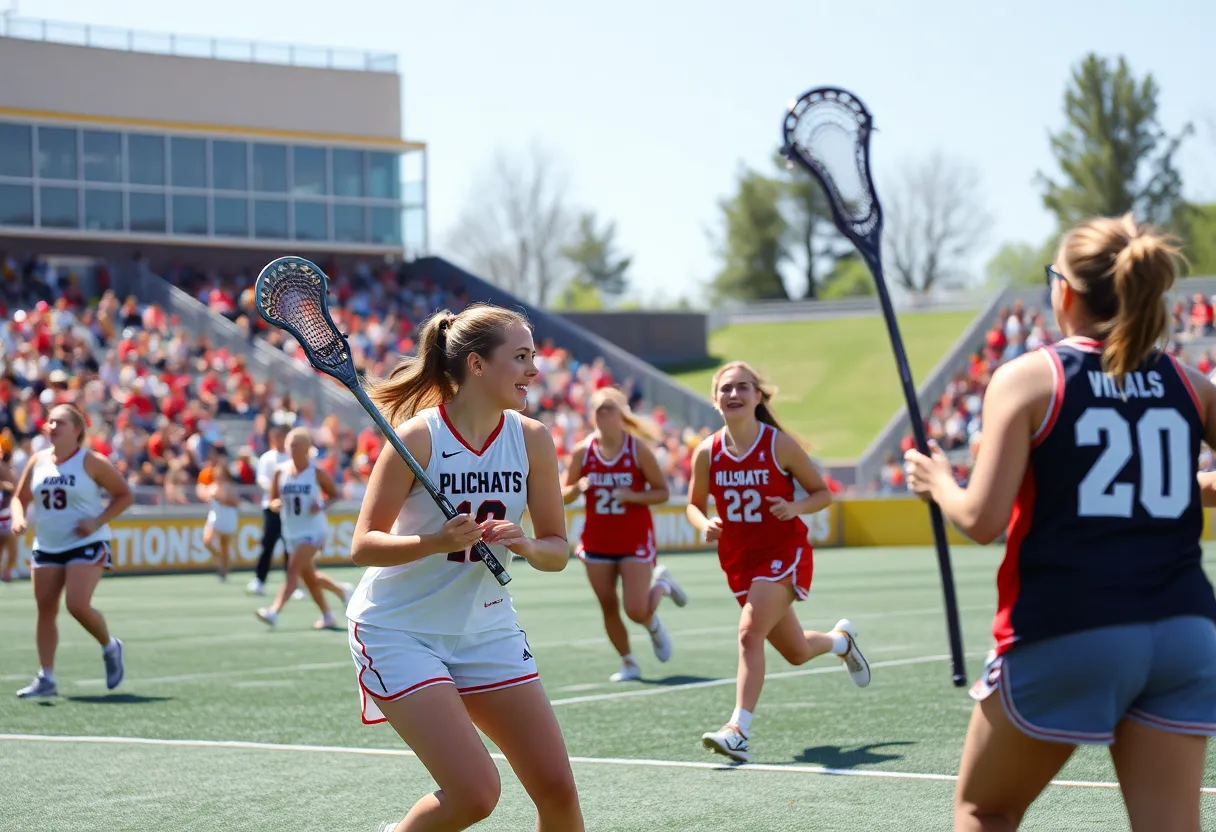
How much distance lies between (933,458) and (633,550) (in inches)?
303

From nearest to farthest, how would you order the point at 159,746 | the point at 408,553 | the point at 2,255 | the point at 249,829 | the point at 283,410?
the point at 408,553
the point at 249,829
the point at 159,746
the point at 283,410
the point at 2,255

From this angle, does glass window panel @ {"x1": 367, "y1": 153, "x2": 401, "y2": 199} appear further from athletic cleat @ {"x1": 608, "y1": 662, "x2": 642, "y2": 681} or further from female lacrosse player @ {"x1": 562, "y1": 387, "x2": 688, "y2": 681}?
athletic cleat @ {"x1": 608, "y1": 662, "x2": 642, "y2": 681}

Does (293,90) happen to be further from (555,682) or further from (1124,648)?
(1124,648)

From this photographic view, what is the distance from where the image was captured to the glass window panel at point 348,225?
1736 inches

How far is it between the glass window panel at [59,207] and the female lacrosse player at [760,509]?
34.3 m

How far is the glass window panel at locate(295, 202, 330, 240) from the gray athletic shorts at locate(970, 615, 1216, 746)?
41.3 metres

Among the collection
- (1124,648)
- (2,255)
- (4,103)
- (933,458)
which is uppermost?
(4,103)

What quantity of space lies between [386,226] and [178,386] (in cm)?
1548

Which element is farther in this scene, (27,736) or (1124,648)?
(27,736)

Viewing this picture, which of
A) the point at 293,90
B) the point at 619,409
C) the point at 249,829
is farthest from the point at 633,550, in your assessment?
the point at 293,90

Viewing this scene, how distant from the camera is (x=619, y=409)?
38.3ft

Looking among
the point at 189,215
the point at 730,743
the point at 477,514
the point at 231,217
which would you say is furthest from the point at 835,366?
the point at 477,514

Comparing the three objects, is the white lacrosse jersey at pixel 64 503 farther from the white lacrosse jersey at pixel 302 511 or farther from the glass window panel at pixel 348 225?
the glass window panel at pixel 348 225

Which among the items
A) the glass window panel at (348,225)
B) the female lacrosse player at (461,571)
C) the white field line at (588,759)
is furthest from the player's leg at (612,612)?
the glass window panel at (348,225)
